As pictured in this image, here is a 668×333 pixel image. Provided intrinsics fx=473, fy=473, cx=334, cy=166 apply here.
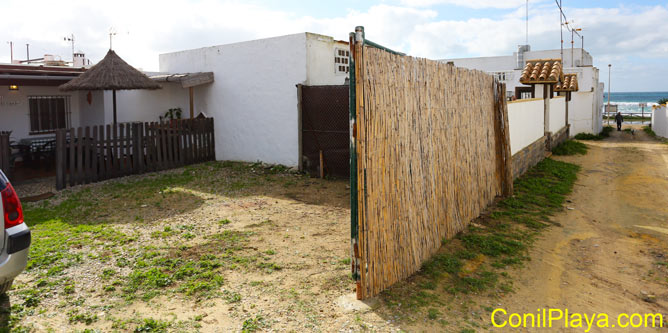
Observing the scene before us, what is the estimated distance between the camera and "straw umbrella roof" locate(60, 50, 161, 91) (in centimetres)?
1052

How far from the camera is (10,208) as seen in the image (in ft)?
12.4

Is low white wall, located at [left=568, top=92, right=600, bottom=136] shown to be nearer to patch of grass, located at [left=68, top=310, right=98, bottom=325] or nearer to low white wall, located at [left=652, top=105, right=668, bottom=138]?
low white wall, located at [left=652, top=105, right=668, bottom=138]

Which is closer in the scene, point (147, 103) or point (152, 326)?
point (152, 326)

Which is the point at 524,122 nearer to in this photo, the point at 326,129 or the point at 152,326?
the point at 326,129

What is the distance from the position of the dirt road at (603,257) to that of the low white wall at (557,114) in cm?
672

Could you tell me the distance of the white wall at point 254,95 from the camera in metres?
10.9

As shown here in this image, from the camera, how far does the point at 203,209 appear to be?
7.61 metres

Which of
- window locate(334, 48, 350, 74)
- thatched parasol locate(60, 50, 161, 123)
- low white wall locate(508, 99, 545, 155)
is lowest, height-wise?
low white wall locate(508, 99, 545, 155)

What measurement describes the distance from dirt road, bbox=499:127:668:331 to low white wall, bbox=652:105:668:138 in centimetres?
1718

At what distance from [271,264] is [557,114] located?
54.1 ft

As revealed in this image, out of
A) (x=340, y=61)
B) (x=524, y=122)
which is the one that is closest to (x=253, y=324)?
(x=340, y=61)

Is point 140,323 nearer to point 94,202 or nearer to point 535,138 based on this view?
point 94,202

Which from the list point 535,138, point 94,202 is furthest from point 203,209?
point 535,138

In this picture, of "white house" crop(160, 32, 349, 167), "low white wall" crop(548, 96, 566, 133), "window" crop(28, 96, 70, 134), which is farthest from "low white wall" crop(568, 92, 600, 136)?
"window" crop(28, 96, 70, 134)
